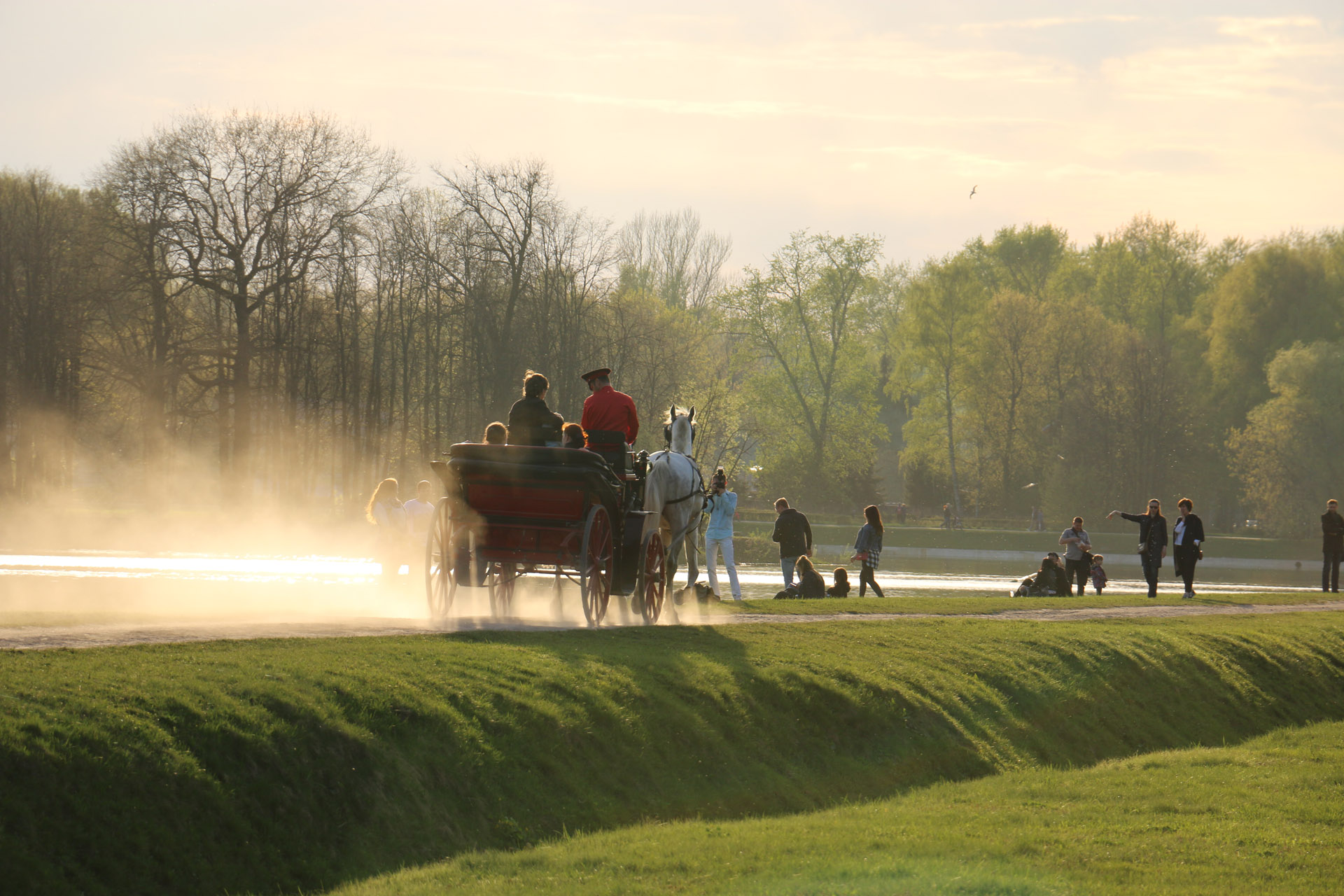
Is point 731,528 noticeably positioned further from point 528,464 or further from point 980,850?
point 980,850

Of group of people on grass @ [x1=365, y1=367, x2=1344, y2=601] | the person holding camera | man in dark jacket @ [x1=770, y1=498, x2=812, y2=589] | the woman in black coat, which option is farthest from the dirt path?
the woman in black coat

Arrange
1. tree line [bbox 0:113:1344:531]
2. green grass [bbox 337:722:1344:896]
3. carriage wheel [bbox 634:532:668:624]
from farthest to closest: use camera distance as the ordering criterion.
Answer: tree line [bbox 0:113:1344:531] < carriage wheel [bbox 634:532:668:624] < green grass [bbox 337:722:1344:896]

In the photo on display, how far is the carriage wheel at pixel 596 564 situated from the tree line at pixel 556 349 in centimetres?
3358

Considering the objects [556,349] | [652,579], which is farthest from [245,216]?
[652,579]

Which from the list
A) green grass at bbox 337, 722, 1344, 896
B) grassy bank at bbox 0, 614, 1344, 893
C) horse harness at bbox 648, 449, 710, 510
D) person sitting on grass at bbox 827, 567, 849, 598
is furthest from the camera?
person sitting on grass at bbox 827, 567, 849, 598

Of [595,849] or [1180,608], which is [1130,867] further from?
[1180,608]

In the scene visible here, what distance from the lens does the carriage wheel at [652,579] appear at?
578 inches

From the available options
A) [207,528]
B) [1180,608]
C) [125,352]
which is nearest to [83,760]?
[1180,608]

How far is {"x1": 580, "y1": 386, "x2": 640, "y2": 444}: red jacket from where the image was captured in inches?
569

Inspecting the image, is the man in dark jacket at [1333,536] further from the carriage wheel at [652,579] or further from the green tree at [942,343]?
the green tree at [942,343]

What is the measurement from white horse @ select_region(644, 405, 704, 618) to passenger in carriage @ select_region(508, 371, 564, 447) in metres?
1.95

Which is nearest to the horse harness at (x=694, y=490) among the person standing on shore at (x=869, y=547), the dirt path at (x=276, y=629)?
the dirt path at (x=276, y=629)

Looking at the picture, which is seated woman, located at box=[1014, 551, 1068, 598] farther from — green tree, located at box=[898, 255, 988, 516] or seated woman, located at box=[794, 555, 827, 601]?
green tree, located at box=[898, 255, 988, 516]

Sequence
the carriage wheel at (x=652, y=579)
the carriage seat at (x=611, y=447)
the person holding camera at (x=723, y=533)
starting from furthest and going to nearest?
the person holding camera at (x=723, y=533) < the carriage wheel at (x=652, y=579) < the carriage seat at (x=611, y=447)
